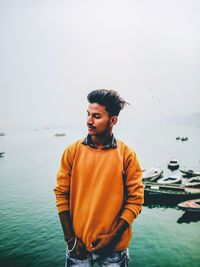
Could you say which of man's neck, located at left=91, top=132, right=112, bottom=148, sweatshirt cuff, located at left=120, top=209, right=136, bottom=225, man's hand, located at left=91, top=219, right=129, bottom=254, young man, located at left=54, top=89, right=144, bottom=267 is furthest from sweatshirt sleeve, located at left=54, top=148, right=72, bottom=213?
sweatshirt cuff, located at left=120, top=209, right=136, bottom=225

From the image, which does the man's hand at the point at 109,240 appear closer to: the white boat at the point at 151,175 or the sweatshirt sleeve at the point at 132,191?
the sweatshirt sleeve at the point at 132,191

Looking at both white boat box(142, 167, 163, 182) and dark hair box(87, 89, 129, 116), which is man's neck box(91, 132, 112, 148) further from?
white boat box(142, 167, 163, 182)

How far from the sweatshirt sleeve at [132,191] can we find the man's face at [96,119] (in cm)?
51

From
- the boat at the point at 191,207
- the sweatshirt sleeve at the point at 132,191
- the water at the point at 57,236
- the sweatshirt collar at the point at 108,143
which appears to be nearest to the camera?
the sweatshirt sleeve at the point at 132,191

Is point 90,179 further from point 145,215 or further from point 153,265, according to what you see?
point 145,215

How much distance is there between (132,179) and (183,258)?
15.9m

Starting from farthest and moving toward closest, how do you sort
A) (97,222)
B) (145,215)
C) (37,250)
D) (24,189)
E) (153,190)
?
1. (24,189)
2. (153,190)
3. (145,215)
4. (37,250)
5. (97,222)

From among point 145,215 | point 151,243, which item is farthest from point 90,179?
point 145,215

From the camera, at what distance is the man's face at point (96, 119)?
3039 mm

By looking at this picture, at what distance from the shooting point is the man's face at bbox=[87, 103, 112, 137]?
9.97 feet

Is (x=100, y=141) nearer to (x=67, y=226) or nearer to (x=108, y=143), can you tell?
(x=108, y=143)

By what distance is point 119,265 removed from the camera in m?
Answer: 2.88

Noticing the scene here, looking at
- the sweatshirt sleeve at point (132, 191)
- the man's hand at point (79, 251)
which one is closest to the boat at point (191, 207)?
the sweatshirt sleeve at point (132, 191)

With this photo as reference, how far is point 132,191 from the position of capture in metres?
2.91
